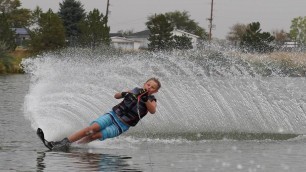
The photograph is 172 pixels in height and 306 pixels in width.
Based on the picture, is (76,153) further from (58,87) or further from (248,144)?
(58,87)

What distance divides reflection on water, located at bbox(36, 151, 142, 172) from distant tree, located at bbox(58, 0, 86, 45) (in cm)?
8793

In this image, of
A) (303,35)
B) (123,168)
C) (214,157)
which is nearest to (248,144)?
(214,157)

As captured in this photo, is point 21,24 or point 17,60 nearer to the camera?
point 17,60

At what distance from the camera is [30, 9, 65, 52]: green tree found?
74750 millimetres

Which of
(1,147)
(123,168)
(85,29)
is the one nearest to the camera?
(123,168)

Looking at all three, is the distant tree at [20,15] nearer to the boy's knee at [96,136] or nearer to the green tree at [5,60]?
the green tree at [5,60]

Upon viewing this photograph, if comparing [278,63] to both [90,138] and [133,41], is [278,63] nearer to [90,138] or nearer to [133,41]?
[90,138]

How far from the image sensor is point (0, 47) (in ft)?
205

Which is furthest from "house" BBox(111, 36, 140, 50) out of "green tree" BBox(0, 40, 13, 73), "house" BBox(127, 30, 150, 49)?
"green tree" BBox(0, 40, 13, 73)

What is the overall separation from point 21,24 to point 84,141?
111655 millimetres

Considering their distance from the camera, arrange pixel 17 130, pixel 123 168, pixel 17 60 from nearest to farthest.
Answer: pixel 123 168, pixel 17 130, pixel 17 60

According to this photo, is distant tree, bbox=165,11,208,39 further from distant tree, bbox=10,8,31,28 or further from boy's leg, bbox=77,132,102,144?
boy's leg, bbox=77,132,102,144

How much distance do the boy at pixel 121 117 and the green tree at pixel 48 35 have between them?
60.0m

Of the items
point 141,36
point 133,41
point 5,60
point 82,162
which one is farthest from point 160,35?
point 82,162
